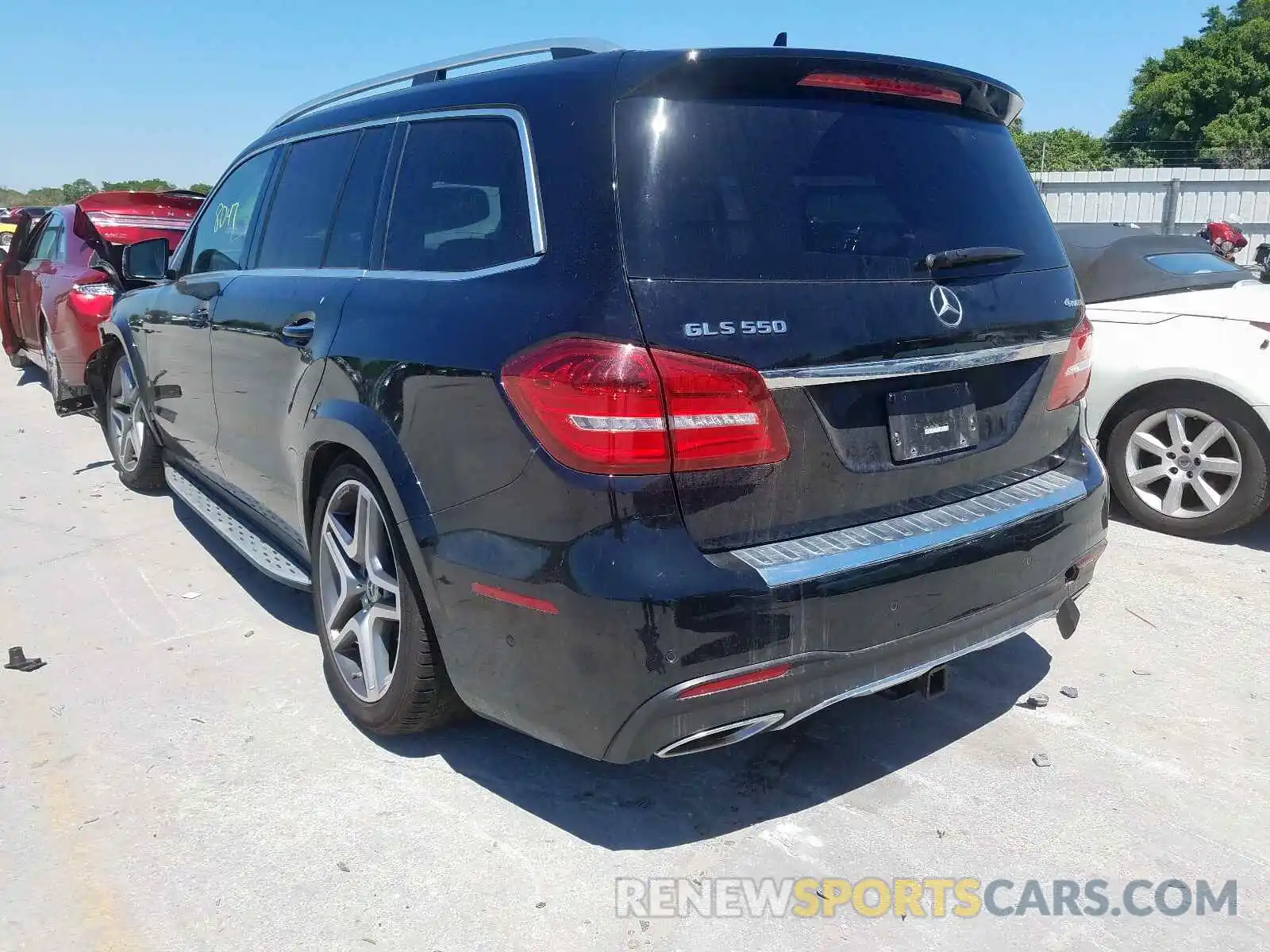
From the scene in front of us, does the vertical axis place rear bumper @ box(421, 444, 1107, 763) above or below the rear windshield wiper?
below

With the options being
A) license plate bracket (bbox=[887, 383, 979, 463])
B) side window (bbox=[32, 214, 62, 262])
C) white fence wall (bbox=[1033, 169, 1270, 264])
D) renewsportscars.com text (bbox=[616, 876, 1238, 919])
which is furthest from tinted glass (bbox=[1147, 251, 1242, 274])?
white fence wall (bbox=[1033, 169, 1270, 264])

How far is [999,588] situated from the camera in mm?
2688

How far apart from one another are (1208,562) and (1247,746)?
183 centimetres

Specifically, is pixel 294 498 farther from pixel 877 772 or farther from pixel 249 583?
pixel 877 772

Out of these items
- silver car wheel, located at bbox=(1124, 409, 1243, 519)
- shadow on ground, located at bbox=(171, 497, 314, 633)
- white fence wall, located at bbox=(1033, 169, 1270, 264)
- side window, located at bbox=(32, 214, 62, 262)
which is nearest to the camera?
shadow on ground, located at bbox=(171, 497, 314, 633)

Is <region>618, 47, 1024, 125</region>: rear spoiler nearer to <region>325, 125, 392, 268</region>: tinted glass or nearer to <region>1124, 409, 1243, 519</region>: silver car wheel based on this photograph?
<region>325, 125, 392, 268</region>: tinted glass

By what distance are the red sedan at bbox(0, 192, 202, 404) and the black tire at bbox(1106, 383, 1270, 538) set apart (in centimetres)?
622

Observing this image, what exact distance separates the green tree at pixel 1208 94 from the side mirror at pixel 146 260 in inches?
1665

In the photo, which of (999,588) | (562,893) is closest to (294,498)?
(562,893)

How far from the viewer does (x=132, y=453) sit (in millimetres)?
6039

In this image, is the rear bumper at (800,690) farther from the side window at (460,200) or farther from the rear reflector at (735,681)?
the side window at (460,200)

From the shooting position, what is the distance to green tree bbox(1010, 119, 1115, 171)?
32.3 metres

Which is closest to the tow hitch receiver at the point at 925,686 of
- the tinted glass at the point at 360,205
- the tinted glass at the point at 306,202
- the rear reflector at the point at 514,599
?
the rear reflector at the point at 514,599

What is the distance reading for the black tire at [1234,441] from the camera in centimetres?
477
